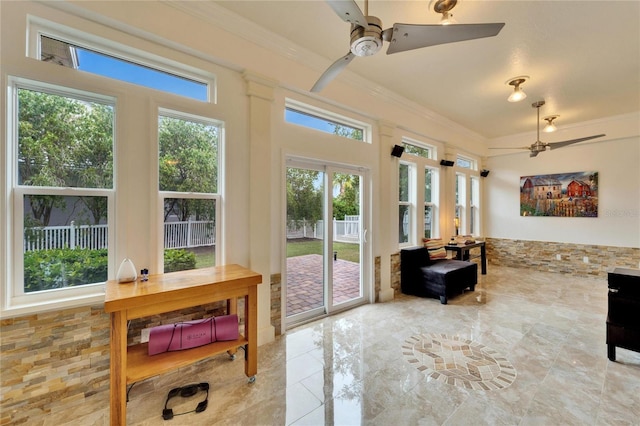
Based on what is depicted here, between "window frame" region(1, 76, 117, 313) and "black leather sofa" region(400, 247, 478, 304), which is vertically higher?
"window frame" region(1, 76, 117, 313)

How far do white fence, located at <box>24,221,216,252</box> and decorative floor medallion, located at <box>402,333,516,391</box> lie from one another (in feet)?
7.80

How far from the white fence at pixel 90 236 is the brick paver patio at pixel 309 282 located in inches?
43.7

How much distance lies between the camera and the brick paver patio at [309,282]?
3309 millimetres

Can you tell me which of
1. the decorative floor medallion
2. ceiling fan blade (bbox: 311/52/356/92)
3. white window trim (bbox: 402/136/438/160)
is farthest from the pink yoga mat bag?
white window trim (bbox: 402/136/438/160)

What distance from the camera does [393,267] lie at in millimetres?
4387

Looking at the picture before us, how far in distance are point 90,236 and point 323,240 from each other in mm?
2401

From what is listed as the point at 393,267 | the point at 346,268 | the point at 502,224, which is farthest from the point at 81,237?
the point at 502,224

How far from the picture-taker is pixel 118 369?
1.65 metres

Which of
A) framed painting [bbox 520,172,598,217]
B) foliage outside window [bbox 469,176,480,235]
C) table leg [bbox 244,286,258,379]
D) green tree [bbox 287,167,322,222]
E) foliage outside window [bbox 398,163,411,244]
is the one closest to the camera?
table leg [bbox 244,286,258,379]

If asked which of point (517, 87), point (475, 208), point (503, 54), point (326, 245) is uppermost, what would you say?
point (503, 54)

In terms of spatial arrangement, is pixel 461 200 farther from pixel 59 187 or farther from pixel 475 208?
pixel 59 187

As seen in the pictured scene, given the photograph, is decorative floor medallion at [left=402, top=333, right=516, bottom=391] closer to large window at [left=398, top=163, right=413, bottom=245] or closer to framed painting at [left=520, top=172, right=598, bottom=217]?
large window at [left=398, top=163, right=413, bottom=245]

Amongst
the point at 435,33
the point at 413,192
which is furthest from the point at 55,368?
the point at 413,192

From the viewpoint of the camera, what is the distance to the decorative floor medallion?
217cm
